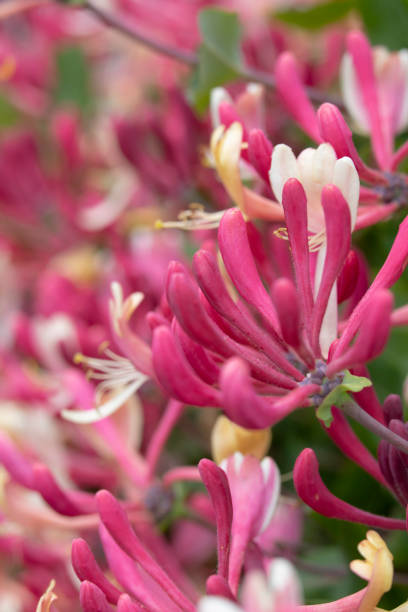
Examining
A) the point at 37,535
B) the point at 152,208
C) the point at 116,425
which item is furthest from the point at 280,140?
the point at 37,535

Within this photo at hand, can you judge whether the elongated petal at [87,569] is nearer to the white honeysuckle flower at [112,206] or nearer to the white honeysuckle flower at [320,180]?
the white honeysuckle flower at [320,180]

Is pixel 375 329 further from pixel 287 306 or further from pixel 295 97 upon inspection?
pixel 295 97

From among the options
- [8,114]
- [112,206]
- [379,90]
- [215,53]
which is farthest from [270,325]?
[8,114]

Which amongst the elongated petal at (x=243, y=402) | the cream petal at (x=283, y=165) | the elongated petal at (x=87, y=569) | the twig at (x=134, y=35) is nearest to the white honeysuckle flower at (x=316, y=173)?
the cream petal at (x=283, y=165)

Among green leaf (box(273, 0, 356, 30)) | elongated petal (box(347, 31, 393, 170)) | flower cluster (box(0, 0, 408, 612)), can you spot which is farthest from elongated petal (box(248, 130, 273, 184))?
green leaf (box(273, 0, 356, 30))

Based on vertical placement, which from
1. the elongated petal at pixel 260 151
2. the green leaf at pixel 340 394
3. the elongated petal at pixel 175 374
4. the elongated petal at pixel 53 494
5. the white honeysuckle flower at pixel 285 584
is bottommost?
the elongated petal at pixel 53 494

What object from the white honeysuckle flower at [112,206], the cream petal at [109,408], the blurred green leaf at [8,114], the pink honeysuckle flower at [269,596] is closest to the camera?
the pink honeysuckle flower at [269,596]
